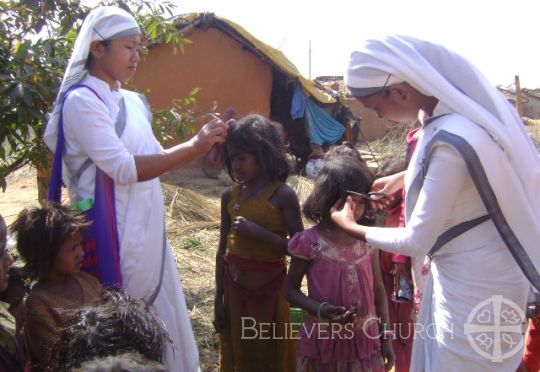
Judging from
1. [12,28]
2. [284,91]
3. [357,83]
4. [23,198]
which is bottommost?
[23,198]

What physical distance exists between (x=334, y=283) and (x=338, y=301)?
8cm

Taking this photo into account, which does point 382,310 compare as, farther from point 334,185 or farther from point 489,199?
point 489,199

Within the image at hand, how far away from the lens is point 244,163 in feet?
9.45

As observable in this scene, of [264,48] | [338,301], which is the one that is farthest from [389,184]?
[264,48]

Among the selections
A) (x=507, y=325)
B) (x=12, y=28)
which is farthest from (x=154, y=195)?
(x=12, y=28)

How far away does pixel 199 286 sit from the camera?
5.33 metres

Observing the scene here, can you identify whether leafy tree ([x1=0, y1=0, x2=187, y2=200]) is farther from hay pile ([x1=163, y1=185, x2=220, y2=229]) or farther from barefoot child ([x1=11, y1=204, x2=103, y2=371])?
hay pile ([x1=163, y1=185, x2=220, y2=229])

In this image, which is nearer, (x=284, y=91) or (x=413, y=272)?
(x=413, y=272)

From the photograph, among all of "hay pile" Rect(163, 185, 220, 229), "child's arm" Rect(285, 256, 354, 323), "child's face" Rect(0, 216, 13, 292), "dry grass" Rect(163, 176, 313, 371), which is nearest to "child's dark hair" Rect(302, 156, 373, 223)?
"child's arm" Rect(285, 256, 354, 323)

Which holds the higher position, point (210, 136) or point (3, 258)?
point (210, 136)

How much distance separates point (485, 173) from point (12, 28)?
290 cm

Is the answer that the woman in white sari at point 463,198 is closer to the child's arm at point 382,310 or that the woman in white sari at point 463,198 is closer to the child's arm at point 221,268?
the child's arm at point 382,310

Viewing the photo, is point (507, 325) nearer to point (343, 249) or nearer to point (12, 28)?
point (343, 249)

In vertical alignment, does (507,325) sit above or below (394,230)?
below
